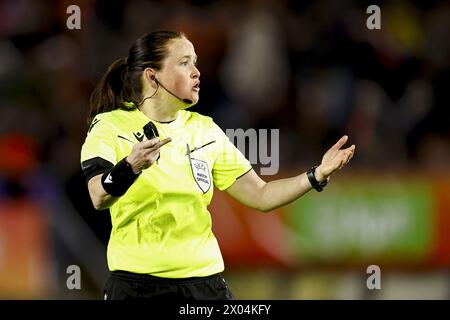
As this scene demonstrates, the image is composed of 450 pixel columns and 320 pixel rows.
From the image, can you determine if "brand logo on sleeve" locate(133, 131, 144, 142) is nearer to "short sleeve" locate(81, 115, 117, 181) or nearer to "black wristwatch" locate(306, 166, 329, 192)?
"short sleeve" locate(81, 115, 117, 181)

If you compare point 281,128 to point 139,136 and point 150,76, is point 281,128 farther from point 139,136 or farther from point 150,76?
point 139,136

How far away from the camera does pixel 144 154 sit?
4.43m

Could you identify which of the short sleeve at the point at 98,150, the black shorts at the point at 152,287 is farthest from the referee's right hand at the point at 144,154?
the black shorts at the point at 152,287

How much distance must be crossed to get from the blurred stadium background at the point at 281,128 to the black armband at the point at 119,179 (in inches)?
113

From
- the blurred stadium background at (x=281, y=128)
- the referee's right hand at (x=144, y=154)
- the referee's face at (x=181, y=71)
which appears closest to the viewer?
the referee's right hand at (x=144, y=154)

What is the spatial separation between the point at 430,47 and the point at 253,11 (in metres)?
1.56

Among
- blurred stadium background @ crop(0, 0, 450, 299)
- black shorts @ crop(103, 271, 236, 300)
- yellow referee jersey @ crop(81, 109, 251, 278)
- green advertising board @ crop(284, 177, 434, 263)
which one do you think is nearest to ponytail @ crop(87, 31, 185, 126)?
yellow referee jersey @ crop(81, 109, 251, 278)

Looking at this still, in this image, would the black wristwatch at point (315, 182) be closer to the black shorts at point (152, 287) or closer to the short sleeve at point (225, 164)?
the short sleeve at point (225, 164)

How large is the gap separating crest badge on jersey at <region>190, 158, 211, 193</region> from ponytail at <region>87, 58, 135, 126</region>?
1.40ft

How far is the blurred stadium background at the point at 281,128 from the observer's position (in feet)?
24.4

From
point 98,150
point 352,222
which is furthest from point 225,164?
point 352,222
